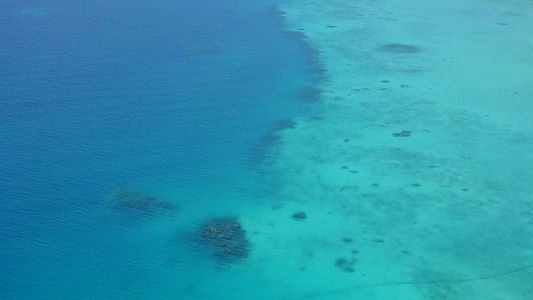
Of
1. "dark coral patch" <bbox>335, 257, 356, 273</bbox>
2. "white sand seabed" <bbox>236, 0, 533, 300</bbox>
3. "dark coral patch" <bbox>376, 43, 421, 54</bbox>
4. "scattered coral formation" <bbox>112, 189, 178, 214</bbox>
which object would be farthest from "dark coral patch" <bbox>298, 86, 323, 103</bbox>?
"dark coral patch" <bbox>335, 257, 356, 273</bbox>

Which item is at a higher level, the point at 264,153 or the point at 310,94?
the point at 310,94

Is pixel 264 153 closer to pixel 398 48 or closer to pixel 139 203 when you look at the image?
pixel 139 203

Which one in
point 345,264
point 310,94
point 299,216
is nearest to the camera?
point 345,264

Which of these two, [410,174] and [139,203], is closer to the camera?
[139,203]

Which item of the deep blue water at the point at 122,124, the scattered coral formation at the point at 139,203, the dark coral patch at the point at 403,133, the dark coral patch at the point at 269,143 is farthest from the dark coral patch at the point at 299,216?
the dark coral patch at the point at 403,133

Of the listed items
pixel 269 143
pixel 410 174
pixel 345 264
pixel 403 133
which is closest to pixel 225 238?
pixel 345 264

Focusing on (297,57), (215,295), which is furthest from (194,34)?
(215,295)
